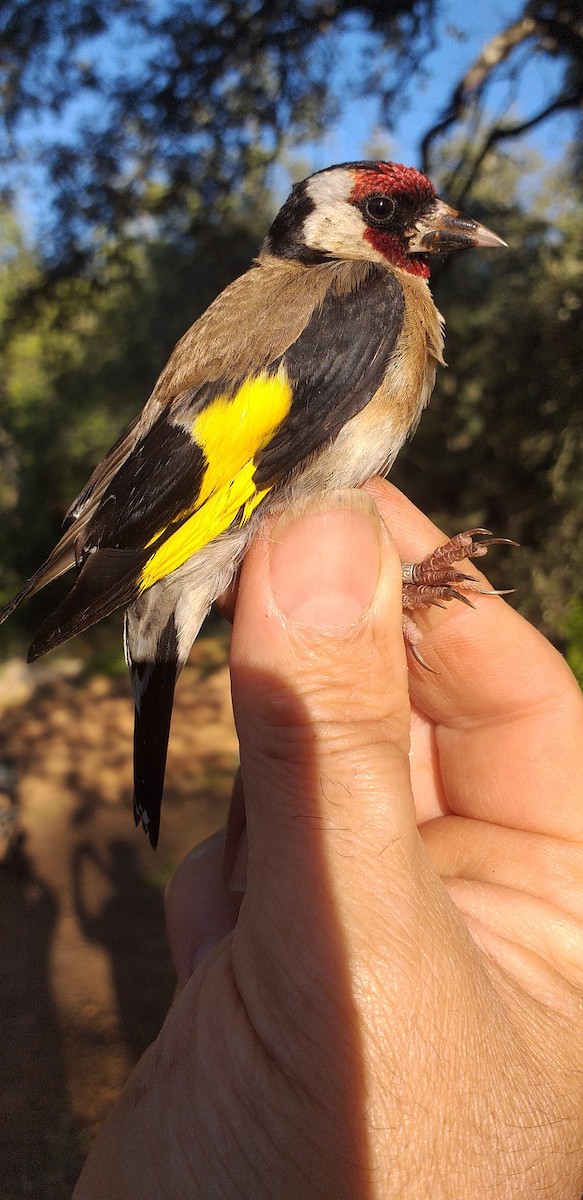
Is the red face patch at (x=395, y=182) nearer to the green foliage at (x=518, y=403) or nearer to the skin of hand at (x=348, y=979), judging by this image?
the skin of hand at (x=348, y=979)

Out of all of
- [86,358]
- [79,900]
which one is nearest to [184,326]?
[86,358]

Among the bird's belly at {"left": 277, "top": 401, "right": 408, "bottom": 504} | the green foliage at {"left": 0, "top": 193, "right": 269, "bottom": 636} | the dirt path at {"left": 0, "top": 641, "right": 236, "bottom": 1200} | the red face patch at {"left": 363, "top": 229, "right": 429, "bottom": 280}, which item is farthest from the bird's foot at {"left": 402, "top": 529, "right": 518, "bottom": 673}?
the green foliage at {"left": 0, "top": 193, "right": 269, "bottom": 636}

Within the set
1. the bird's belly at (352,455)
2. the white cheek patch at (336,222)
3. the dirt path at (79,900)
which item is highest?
the white cheek patch at (336,222)

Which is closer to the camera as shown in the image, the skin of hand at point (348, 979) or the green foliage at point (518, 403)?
the skin of hand at point (348, 979)

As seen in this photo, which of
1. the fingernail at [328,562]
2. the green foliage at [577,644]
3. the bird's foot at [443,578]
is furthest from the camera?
the green foliage at [577,644]

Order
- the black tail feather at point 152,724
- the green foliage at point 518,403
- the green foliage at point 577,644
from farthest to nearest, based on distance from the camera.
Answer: the green foliage at point 518,403, the green foliage at point 577,644, the black tail feather at point 152,724

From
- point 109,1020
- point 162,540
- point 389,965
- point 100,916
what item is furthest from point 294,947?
point 100,916

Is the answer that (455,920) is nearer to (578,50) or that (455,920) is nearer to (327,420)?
(327,420)

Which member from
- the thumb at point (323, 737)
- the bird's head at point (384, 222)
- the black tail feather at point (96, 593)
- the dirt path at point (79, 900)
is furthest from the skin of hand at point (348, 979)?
the dirt path at point (79, 900)
